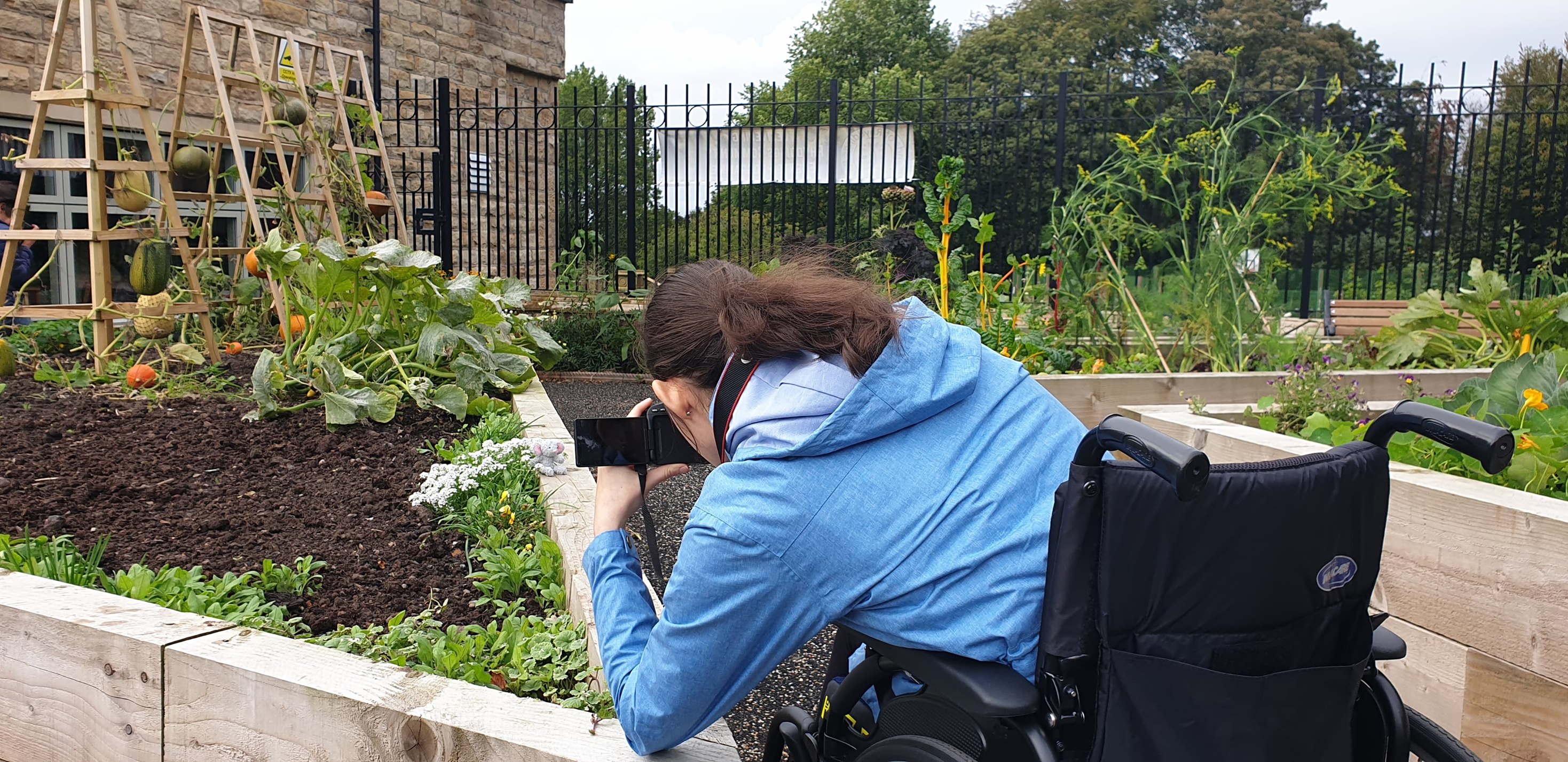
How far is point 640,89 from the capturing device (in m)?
9.77

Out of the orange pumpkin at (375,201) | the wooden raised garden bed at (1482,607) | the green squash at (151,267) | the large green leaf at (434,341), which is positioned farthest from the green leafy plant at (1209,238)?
the green squash at (151,267)

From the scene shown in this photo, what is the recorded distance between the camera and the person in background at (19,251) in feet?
21.6

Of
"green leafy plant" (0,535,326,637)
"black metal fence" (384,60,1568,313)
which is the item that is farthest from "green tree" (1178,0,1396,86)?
"green leafy plant" (0,535,326,637)

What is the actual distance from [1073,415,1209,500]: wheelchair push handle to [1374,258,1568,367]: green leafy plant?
401 centimetres

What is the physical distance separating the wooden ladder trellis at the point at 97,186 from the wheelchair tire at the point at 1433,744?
17.0ft

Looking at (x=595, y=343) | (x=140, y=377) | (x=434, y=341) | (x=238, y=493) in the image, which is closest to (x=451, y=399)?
(x=434, y=341)

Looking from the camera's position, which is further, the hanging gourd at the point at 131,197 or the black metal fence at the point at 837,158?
the black metal fence at the point at 837,158

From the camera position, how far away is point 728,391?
→ 4.57 ft

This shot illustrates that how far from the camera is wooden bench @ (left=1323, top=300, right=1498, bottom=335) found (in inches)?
259

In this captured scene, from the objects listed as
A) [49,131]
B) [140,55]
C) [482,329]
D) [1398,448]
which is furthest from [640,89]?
[1398,448]

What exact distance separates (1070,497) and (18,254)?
7625 millimetres

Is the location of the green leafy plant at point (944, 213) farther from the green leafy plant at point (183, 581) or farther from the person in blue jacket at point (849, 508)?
the person in blue jacket at point (849, 508)

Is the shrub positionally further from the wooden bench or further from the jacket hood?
the jacket hood

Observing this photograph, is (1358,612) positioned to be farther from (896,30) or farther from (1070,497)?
(896,30)
